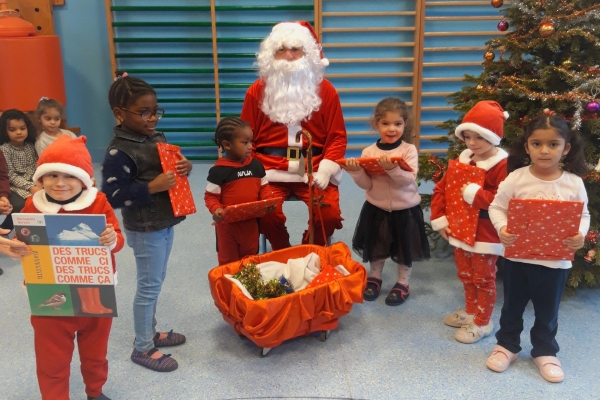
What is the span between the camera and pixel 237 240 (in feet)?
8.86

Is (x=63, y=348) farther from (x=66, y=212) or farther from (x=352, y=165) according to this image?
(x=352, y=165)

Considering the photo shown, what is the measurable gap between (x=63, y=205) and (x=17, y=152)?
2053 mm

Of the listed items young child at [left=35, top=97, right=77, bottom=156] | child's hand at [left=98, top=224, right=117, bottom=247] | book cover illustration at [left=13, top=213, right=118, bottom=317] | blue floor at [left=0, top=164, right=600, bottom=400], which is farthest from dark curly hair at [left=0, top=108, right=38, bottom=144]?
child's hand at [left=98, top=224, right=117, bottom=247]

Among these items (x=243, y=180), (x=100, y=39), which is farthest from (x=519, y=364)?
(x=100, y=39)

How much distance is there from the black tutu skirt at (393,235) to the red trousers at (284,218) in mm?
176

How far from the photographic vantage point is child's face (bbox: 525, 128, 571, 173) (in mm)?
1936

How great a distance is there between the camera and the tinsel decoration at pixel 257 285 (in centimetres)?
237

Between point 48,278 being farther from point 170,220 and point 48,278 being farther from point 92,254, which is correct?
point 170,220

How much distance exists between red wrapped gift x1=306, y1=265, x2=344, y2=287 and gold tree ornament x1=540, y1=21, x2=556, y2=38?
163cm

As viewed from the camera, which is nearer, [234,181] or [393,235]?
[234,181]

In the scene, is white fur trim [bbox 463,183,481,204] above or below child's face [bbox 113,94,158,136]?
below

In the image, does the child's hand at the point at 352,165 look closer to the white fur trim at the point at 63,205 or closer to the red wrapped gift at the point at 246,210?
the red wrapped gift at the point at 246,210

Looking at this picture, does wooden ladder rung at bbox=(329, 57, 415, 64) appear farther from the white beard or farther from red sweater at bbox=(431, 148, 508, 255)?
red sweater at bbox=(431, 148, 508, 255)

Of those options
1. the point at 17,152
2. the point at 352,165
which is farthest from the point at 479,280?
the point at 17,152
